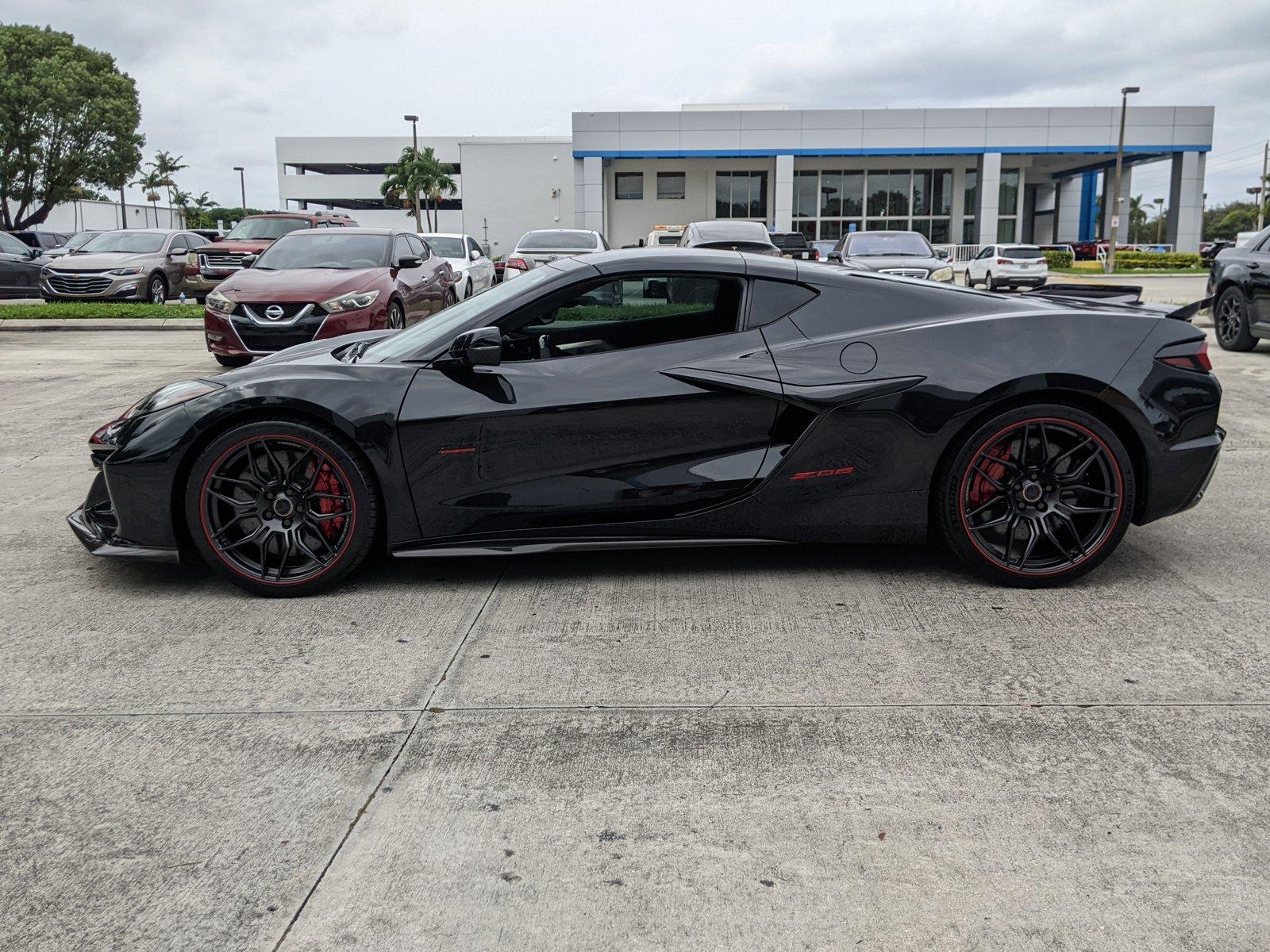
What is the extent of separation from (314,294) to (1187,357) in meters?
8.06

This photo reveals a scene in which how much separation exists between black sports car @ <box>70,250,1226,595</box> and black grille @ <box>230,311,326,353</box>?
237 inches

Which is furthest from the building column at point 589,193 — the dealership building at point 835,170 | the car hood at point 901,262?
the car hood at point 901,262

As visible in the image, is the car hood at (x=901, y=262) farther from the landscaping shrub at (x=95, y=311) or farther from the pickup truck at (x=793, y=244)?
the landscaping shrub at (x=95, y=311)

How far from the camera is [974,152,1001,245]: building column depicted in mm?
49406

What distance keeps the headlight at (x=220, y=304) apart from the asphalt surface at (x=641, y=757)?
593 centimetres

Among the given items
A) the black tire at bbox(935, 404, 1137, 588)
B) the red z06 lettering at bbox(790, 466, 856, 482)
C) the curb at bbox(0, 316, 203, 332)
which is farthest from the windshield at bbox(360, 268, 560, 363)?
the curb at bbox(0, 316, 203, 332)

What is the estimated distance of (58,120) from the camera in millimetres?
52031

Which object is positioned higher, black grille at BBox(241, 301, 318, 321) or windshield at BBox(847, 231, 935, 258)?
windshield at BBox(847, 231, 935, 258)

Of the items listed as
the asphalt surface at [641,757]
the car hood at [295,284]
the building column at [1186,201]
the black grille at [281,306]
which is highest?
the building column at [1186,201]

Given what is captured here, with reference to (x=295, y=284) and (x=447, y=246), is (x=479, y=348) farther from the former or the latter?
(x=447, y=246)

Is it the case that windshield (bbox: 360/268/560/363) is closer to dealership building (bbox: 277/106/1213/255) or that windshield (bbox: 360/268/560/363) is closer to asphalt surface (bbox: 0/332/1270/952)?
asphalt surface (bbox: 0/332/1270/952)

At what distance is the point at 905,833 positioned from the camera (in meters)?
2.61

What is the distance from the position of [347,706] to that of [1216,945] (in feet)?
7.73

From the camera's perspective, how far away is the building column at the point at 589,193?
162 feet
